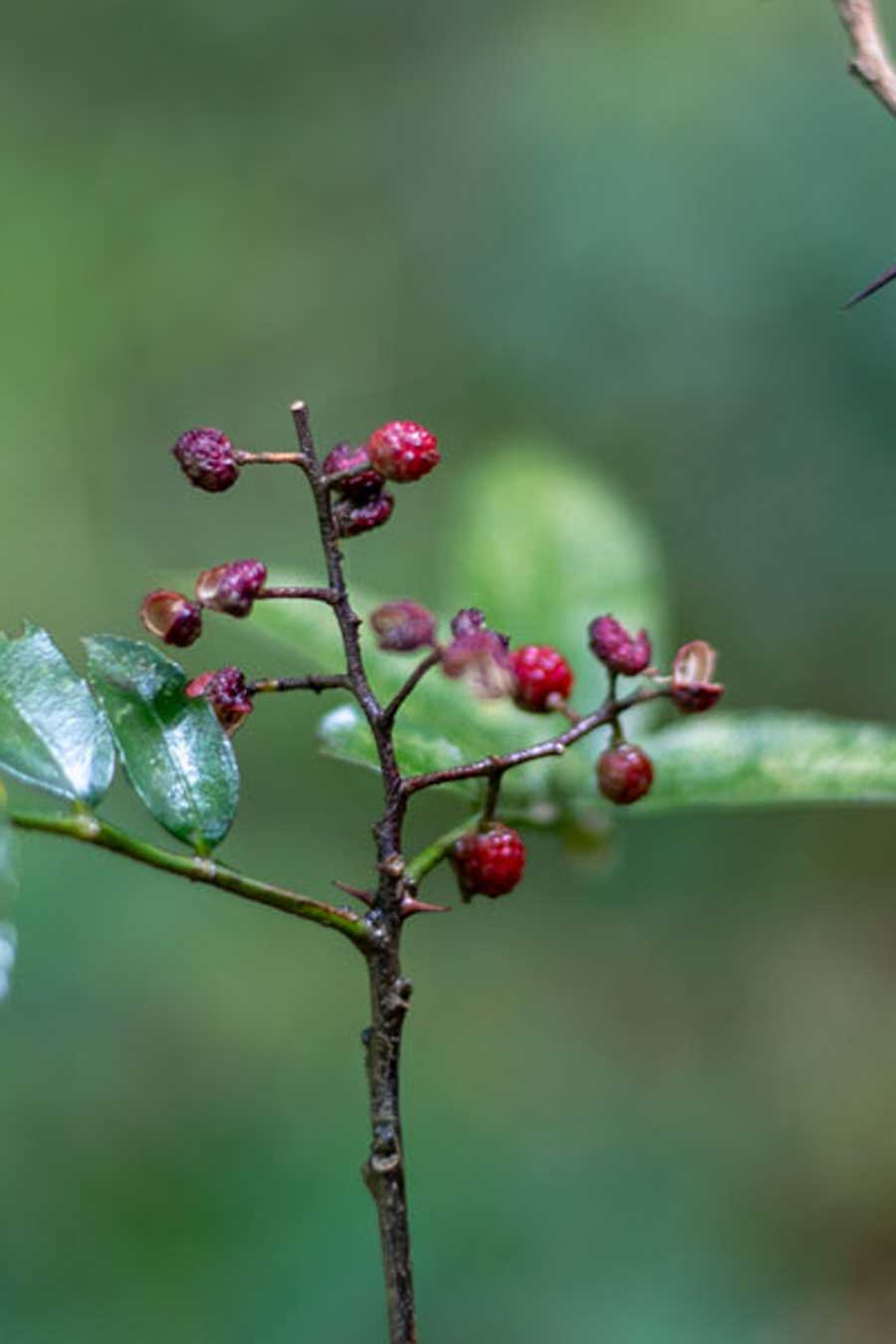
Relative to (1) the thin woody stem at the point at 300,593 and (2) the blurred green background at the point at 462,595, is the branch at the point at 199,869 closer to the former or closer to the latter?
(1) the thin woody stem at the point at 300,593

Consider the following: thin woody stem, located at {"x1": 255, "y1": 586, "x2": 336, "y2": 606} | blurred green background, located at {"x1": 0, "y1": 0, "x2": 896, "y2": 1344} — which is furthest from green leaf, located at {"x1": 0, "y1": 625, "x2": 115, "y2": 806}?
blurred green background, located at {"x1": 0, "y1": 0, "x2": 896, "y2": 1344}

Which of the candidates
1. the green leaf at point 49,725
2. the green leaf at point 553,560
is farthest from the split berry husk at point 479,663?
the green leaf at point 553,560

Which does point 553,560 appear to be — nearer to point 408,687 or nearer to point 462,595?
point 462,595

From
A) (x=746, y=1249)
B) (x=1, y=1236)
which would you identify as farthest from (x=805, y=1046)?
(x=1, y=1236)

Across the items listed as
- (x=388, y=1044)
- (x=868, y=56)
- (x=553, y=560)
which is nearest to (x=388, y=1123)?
(x=388, y=1044)

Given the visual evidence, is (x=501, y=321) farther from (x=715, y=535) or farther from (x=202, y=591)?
(x=202, y=591)

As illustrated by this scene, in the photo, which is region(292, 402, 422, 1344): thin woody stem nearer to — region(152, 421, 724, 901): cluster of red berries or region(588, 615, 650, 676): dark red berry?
region(152, 421, 724, 901): cluster of red berries
